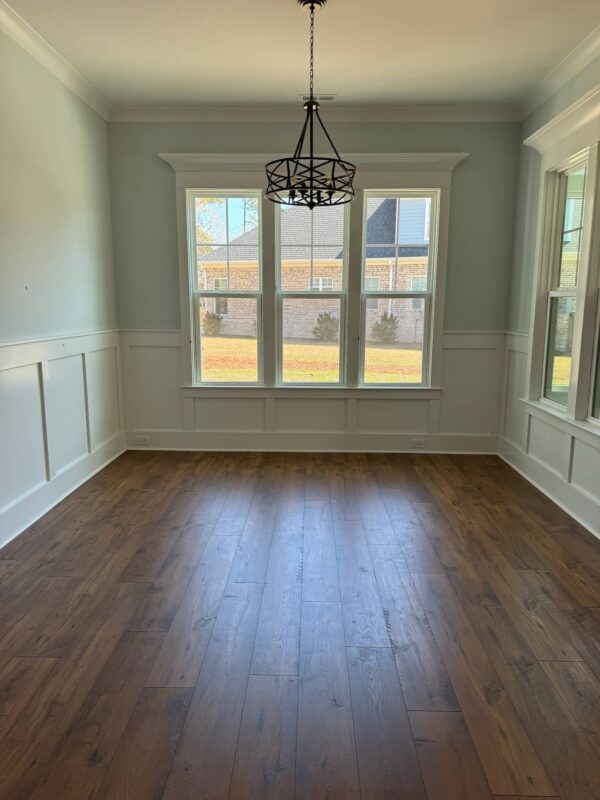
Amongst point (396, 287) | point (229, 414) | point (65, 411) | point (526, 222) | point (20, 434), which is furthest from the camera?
point (229, 414)

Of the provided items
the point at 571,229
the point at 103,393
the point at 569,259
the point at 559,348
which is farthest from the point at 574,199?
the point at 103,393

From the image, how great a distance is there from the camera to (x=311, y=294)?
461 centimetres

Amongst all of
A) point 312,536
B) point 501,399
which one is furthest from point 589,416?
point 312,536

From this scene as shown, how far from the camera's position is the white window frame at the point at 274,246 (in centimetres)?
435

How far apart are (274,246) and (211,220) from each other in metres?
0.61

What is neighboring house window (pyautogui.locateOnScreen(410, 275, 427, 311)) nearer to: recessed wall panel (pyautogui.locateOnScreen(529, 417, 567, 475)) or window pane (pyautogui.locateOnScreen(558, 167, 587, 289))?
window pane (pyautogui.locateOnScreen(558, 167, 587, 289))

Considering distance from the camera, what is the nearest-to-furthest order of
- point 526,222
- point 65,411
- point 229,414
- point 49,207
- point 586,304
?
point 586,304
point 49,207
point 65,411
point 526,222
point 229,414

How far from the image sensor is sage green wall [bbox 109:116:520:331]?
4344mm

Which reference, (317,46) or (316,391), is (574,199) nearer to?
(317,46)

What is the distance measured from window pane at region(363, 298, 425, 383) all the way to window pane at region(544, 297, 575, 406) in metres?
1.11

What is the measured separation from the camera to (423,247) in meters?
4.52

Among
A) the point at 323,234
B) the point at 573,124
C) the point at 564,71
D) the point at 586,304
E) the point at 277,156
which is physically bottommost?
the point at 586,304

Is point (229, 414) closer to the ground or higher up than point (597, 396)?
closer to the ground

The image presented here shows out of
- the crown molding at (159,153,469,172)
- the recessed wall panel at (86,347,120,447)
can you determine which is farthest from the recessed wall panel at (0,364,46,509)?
the crown molding at (159,153,469,172)
